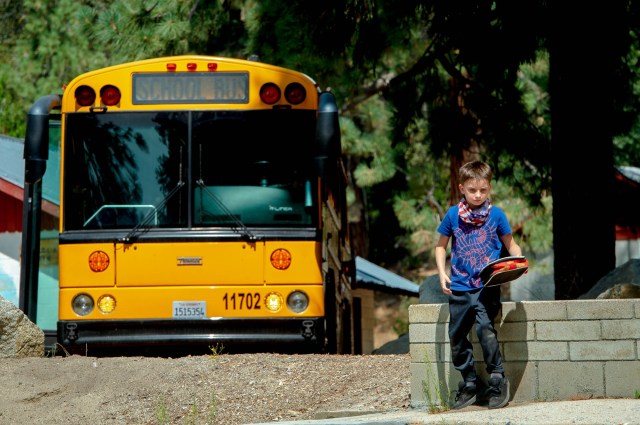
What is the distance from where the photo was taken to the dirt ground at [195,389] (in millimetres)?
8469

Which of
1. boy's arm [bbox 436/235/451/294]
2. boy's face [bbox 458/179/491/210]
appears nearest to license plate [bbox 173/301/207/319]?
boy's arm [bbox 436/235/451/294]

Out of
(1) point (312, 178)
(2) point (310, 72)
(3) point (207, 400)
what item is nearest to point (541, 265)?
(2) point (310, 72)

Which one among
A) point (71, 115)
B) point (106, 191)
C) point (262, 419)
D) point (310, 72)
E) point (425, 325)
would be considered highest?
point (310, 72)

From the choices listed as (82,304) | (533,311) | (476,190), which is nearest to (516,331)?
(533,311)

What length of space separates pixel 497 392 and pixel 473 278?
0.70 meters

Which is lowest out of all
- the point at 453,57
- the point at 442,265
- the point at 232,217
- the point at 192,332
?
the point at 192,332

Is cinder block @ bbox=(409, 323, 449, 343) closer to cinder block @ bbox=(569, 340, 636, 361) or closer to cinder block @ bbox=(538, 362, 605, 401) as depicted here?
cinder block @ bbox=(538, 362, 605, 401)

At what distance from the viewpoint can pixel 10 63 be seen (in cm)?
3478

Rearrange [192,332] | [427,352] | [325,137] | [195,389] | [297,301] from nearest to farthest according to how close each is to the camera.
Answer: [427,352] < [195,389] < [325,137] < [192,332] < [297,301]

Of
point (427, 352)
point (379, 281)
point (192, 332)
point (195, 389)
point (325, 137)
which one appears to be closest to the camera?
point (427, 352)

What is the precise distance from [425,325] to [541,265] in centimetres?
1900

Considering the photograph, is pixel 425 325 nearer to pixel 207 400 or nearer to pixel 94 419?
pixel 207 400

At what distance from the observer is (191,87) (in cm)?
1203

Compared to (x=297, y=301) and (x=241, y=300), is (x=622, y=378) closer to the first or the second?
(x=297, y=301)
